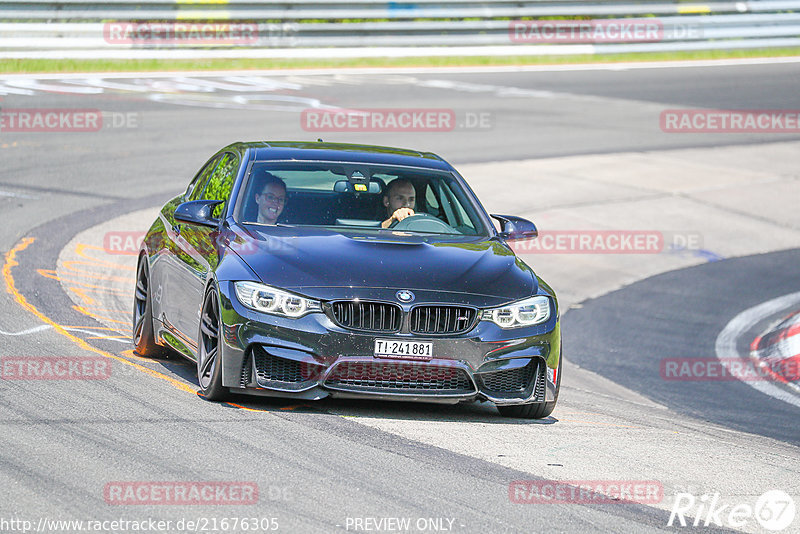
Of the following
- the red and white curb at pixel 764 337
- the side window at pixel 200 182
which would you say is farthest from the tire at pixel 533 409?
the red and white curb at pixel 764 337

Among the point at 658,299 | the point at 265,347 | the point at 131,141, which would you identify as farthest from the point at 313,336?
the point at 131,141

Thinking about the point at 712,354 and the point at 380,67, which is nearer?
the point at 712,354

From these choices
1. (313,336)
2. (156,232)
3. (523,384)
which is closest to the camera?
(313,336)

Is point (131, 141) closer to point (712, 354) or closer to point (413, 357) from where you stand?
point (712, 354)

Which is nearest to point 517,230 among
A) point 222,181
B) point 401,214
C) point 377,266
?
point 401,214

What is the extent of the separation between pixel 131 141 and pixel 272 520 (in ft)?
47.5

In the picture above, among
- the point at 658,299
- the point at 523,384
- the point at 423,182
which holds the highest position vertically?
the point at 423,182

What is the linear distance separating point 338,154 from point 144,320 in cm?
175

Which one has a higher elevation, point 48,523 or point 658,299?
point 48,523

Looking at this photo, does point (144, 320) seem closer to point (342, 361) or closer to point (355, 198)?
point (355, 198)

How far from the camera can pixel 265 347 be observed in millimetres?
6855

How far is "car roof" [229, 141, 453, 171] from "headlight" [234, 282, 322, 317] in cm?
166

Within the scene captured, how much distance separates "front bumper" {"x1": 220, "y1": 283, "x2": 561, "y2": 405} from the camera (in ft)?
22.4

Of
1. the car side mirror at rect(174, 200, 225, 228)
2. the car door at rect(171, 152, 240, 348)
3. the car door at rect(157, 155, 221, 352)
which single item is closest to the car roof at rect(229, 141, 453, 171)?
the car door at rect(171, 152, 240, 348)
